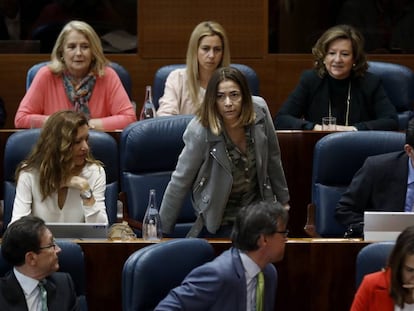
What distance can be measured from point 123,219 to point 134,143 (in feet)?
1.13

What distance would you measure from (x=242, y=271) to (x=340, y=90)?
2380 millimetres

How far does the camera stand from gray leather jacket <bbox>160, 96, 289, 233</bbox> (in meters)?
4.61

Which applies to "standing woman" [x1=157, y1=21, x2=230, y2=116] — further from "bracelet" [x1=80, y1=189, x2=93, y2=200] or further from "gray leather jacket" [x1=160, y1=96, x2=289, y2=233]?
"bracelet" [x1=80, y1=189, x2=93, y2=200]

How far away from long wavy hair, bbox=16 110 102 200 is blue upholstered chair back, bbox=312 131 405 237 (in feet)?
3.52

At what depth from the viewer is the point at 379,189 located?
15.1ft

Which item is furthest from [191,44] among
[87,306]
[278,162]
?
[87,306]

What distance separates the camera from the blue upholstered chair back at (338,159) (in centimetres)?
500

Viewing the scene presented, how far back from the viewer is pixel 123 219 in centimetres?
515

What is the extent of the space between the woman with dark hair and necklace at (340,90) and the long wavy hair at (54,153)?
4.87 ft

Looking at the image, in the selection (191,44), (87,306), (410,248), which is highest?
(191,44)

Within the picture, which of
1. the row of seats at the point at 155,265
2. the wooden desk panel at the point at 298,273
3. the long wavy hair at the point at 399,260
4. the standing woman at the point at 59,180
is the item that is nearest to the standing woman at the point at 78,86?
the standing woman at the point at 59,180

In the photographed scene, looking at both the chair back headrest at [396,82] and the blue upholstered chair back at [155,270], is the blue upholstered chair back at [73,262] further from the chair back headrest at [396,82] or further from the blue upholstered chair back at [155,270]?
the chair back headrest at [396,82]

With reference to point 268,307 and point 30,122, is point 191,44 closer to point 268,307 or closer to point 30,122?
point 30,122

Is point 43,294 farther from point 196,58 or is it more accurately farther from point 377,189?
point 196,58
